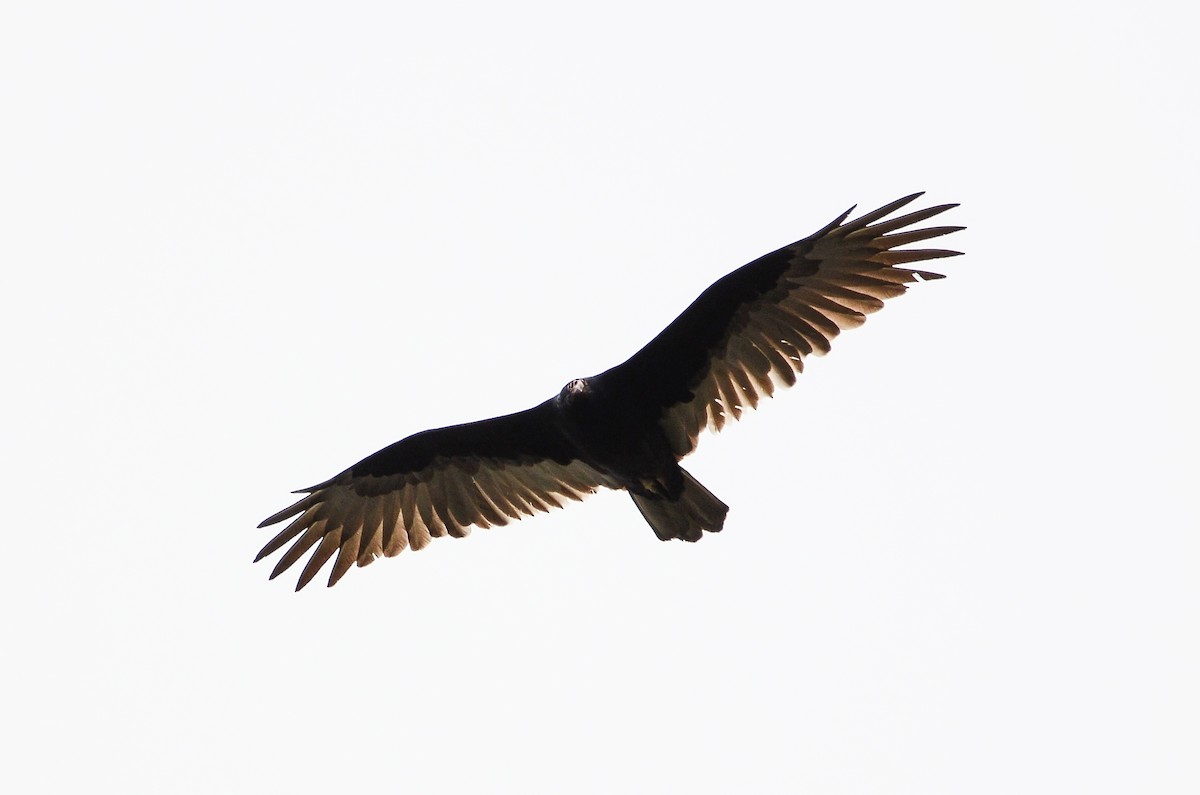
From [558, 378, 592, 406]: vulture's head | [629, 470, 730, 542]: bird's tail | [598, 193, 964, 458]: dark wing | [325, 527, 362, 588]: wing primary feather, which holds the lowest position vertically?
[629, 470, 730, 542]: bird's tail

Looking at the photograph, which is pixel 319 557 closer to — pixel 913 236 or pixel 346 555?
pixel 346 555

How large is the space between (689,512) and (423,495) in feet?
6.17

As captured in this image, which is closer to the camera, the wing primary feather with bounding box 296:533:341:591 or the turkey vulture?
the turkey vulture

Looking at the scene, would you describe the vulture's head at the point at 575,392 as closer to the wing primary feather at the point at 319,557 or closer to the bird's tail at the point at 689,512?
the bird's tail at the point at 689,512

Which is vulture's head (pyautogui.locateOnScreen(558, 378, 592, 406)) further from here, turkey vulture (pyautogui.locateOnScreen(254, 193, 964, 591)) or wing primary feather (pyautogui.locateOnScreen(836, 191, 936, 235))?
wing primary feather (pyautogui.locateOnScreen(836, 191, 936, 235))

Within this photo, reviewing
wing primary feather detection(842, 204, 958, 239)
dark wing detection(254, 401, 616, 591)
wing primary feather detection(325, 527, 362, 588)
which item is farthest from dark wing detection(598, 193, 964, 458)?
wing primary feather detection(325, 527, 362, 588)

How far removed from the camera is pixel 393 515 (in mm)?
9836

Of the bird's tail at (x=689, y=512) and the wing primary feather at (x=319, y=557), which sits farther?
the wing primary feather at (x=319, y=557)

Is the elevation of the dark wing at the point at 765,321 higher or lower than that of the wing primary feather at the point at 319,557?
lower

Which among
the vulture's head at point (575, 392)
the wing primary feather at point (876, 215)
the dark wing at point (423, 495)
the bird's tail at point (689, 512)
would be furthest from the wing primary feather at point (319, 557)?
the wing primary feather at point (876, 215)

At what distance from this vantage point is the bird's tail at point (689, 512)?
886cm

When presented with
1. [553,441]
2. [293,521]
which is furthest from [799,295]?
[293,521]

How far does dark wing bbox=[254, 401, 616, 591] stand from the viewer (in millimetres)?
9656

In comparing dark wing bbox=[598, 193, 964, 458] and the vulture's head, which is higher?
the vulture's head
